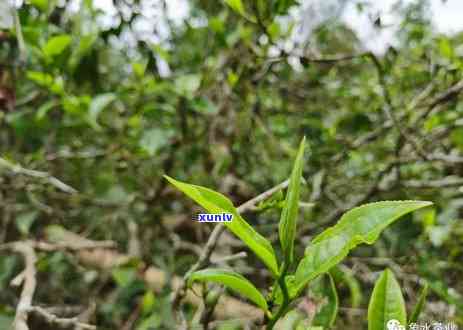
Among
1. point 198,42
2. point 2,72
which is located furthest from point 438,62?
point 2,72

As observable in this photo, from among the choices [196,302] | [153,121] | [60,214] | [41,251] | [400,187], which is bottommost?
[196,302]

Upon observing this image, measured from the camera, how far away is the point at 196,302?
124 centimetres

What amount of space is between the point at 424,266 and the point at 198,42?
1058mm

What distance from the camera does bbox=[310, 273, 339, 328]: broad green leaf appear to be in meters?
0.60

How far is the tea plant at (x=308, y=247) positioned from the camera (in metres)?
0.44

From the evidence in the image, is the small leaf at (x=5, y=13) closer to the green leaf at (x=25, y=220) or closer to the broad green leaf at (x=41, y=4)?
the broad green leaf at (x=41, y=4)

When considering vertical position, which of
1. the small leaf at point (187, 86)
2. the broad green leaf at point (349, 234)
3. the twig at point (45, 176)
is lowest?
the broad green leaf at point (349, 234)

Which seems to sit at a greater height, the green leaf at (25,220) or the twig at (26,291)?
the green leaf at (25,220)

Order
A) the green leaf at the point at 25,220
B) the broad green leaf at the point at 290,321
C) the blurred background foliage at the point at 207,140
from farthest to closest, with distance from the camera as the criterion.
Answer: the green leaf at the point at 25,220 → the blurred background foliage at the point at 207,140 → the broad green leaf at the point at 290,321

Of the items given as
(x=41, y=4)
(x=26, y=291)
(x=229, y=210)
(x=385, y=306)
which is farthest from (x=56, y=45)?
(x=385, y=306)

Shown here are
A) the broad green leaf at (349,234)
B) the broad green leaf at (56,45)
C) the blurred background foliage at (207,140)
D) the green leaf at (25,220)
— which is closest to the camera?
the broad green leaf at (349,234)

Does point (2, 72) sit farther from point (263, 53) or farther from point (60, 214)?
point (263, 53)

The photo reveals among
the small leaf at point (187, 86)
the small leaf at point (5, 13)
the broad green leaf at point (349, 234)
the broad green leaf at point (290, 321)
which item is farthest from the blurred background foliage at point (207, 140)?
the broad green leaf at point (349, 234)

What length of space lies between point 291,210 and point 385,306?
0.16 meters
